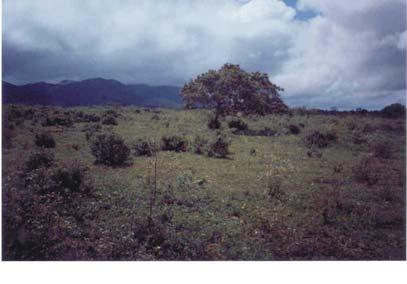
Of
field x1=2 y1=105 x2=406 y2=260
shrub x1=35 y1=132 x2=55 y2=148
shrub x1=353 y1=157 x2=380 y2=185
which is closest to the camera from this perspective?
field x1=2 y1=105 x2=406 y2=260

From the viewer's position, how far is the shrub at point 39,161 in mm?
9938

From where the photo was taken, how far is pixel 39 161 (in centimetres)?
1020

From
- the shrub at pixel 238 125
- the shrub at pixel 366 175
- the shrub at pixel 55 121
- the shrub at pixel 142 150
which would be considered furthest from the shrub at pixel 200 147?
the shrub at pixel 238 125

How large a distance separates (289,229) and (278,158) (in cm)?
711

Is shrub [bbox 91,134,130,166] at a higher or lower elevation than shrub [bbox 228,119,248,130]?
lower

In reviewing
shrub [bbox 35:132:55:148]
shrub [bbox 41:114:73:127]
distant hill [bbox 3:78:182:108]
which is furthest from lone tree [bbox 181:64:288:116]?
shrub [bbox 35:132:55:148]

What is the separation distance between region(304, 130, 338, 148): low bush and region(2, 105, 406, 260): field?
3613mm

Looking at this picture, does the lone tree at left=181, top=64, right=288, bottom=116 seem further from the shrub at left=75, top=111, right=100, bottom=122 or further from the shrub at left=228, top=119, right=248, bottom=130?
the shrub at left=75, top=111, right=100, bottom=122

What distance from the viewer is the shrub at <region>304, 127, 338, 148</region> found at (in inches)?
681

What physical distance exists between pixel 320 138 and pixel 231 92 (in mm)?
7794

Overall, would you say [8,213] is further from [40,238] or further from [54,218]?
[40,238]

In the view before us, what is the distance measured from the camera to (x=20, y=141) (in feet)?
40.2
